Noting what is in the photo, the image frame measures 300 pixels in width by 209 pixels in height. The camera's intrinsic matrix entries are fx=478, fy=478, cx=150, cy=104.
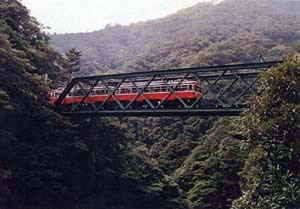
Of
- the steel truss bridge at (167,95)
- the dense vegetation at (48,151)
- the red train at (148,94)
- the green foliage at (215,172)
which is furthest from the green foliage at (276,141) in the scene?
the green foliage at (215,172)

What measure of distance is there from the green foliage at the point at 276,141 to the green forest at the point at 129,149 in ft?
0.11

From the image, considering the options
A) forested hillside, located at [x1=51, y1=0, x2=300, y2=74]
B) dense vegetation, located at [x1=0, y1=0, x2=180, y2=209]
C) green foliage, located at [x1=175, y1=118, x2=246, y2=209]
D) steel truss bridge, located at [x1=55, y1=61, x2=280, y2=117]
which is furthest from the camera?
forested hillside, located at [x1=51, y1=0, x2=300, y2=74]

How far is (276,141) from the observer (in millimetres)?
16234

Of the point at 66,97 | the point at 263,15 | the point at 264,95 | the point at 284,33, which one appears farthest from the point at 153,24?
the point at 264,95

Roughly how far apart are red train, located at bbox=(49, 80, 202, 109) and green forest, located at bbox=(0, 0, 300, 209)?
188cm

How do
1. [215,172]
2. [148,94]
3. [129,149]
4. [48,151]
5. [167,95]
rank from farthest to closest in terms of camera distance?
[129,149] → [215,172] → [148,94] → [48,151] → [167,95]

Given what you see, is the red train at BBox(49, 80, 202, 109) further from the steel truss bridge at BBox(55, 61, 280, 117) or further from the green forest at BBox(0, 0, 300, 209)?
the green forest at BBox(0, 0, 300, 209)

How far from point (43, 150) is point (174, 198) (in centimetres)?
1357

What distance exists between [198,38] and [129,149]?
62644 mm

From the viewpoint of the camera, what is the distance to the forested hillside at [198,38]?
261ft

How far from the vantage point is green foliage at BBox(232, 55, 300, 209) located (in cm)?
1574

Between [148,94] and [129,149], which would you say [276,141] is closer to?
[148,94]

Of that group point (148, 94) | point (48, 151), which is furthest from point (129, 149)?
point (48, 151)

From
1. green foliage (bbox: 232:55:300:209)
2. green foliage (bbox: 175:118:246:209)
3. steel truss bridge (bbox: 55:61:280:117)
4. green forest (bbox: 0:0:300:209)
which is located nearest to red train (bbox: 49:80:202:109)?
steel truss bridge (bbox: 55:61:280:117)
